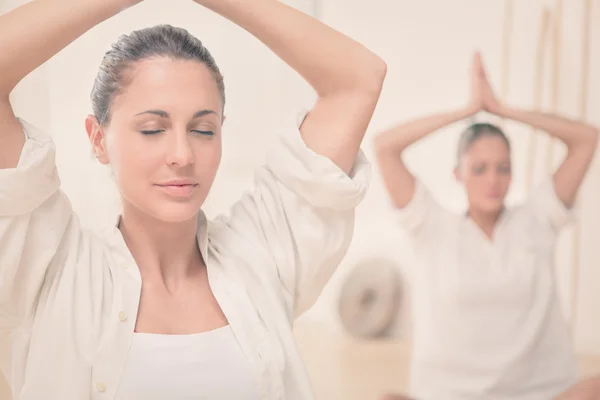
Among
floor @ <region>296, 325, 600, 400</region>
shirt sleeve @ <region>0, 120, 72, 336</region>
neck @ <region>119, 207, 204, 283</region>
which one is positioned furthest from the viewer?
floor @ <region>296, 325, 600, 400</region>

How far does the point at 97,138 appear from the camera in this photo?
0.67 meters

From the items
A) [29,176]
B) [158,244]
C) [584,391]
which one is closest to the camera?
[29,176]

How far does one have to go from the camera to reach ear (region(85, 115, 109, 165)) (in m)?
0.67

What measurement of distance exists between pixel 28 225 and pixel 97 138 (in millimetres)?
121

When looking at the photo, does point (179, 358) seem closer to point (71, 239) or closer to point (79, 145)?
point (71, 239)

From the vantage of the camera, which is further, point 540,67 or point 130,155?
point 540,67

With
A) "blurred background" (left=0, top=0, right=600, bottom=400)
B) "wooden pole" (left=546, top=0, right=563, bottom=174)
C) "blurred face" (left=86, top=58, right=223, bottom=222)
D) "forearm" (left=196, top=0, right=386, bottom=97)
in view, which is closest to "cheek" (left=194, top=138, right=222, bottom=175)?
"blurred face" (left=86, top=58, right=223, bottom=222)

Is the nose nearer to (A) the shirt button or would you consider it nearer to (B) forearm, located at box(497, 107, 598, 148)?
(A) the shirt button

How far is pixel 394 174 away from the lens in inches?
51.0

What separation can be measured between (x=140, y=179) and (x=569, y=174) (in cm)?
100

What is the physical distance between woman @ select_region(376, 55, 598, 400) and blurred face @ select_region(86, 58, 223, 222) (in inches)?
27.1

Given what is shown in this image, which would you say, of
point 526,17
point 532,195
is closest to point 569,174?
point 532,195

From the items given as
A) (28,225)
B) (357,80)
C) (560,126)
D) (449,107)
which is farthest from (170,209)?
(560,126)

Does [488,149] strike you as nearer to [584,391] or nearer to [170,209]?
[584,391]
